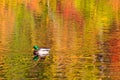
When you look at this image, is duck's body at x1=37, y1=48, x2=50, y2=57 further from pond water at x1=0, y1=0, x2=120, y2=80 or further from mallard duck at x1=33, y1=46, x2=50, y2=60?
pond water at x1=0, y1=0, x2=120, y2=80

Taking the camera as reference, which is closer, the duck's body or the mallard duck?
the mallard duck

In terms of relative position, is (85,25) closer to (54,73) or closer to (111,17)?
(111,17)

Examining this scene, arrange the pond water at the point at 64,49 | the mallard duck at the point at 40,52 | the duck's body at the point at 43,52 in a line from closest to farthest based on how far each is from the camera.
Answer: the pond water at the point at 64,49 < the mallard duck at the point at 40,52 < the duck's body at the point at 43,52

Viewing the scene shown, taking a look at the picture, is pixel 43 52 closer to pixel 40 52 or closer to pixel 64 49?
pixel 40 52

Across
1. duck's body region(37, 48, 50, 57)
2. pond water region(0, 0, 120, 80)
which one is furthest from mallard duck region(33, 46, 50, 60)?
pond water region(0, 0, 120, 80)

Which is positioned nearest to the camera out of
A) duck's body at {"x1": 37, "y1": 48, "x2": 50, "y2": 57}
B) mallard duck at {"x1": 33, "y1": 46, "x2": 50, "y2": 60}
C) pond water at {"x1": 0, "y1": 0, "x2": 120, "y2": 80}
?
pond water at {"x1": 0, "y1": 0, "x2": 120, "y2": 80}

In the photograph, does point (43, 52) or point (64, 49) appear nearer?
point (43, 52)

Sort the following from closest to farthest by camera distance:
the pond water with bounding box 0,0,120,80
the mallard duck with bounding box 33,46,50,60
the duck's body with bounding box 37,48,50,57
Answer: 1. the pond water with bounding box 0,0,120,80
2. the mallard duck with bounding box 33,46,50,60
3. the duck's body with bounding box 37,48,50,57

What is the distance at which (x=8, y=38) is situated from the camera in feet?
110

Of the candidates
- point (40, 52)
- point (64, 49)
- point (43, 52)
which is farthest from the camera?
point (64, 49)

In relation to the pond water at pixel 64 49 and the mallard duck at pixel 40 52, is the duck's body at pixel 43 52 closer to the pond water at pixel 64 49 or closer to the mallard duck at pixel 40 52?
the mallard duck at pixel 40 52

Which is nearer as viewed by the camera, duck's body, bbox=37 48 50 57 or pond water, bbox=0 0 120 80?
pond water, bbox=0 0 120 80

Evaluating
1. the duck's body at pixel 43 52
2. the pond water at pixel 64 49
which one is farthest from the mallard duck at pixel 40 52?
the pond water at pixel 64 49

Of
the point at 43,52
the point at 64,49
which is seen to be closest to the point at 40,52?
the point at 43,52
